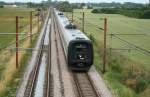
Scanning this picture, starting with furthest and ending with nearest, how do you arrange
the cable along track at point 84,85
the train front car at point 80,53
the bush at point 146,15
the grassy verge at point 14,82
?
1. the bush at point 146,15
2. the train front car at point 80,53
3. the grassy verge at point 14,82
4. the cable along track at point 84,85

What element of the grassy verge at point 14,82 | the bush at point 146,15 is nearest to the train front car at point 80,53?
the grassy verge at point 14,82

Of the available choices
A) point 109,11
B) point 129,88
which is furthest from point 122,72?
point 109,11

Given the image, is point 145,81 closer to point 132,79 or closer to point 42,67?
point 132,79

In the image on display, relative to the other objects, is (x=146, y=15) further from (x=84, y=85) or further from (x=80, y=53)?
(x=84, y=85)

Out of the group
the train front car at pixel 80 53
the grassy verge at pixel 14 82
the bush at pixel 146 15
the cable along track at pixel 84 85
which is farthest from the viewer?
the bush at pixel 146 15

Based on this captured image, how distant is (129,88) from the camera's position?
2697cm

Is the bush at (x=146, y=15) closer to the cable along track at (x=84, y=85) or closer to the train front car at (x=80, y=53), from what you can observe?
the train front car at (x=80, y=53)

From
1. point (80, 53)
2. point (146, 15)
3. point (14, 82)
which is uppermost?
point (146, 15)

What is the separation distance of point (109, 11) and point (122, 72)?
14099 centimetres

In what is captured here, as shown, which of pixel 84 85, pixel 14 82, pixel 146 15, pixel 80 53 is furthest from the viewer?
pixel 146 15

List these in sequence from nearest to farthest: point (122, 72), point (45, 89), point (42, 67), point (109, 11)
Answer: point (45, 89) → point (122, 72) → point (42, 67) → point (109, 11)

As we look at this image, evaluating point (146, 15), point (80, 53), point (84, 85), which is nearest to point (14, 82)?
point (84, 85)

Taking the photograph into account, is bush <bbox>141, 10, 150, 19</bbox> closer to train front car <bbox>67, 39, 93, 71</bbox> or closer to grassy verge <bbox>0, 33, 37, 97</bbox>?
grassy verge <bbox>0, 33, 37, 97</bbox>

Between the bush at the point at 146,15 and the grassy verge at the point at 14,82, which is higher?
the bush at the point at 146,15
